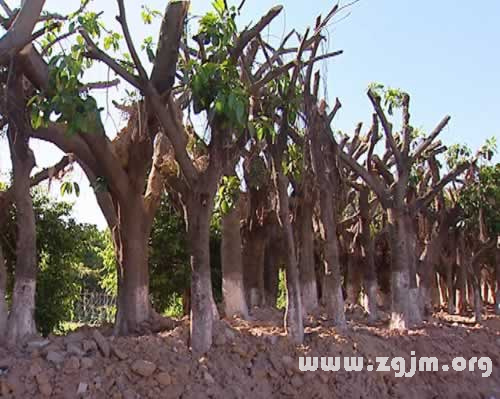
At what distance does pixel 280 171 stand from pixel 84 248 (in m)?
7.02

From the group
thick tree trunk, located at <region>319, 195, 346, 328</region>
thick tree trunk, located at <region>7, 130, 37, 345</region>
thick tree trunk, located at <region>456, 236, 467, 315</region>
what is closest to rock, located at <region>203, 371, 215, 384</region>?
thick tree trunk, located at <region>7, 130, 37, 345</region>

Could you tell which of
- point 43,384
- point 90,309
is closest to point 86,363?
point 43,384

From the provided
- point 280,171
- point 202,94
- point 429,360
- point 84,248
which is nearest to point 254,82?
point 280,171

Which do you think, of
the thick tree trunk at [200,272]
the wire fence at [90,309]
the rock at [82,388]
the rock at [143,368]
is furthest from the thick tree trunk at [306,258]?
the wire fence at [90,309]

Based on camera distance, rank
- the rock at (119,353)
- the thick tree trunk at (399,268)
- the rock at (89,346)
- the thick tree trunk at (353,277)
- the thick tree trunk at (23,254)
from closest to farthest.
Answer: the rock at (119,353), the rock at (89,346), the thick tree trunk at (23,254), the thick tree trunk at (399,268), the thick tree trunk at (353,277)

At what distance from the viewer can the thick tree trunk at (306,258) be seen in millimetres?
14141

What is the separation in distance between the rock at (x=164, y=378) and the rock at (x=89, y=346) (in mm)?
912

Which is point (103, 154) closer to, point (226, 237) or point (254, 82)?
point (254, 82)

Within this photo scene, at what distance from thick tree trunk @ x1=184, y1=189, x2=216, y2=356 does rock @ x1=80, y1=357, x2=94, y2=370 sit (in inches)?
56.4

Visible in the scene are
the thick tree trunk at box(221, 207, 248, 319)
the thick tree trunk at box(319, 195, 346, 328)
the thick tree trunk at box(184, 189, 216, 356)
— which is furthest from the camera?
the thick tree trunk at box(221, 207, 248, 319)

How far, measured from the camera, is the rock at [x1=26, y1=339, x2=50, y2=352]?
7.57 meters

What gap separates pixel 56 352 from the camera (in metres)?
7.39

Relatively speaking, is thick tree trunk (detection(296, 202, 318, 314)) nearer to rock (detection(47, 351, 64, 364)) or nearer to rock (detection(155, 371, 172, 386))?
rock (detection(155, 371, 172, 386))

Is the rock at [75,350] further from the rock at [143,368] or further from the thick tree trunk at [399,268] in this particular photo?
the thick tree trunk at [399,268]
